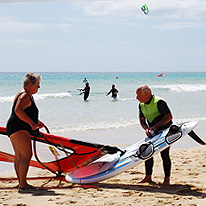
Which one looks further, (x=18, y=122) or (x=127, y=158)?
(x=127, y=158)

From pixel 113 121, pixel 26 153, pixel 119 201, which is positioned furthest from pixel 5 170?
pixel 113 121

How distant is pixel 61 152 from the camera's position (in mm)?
4309

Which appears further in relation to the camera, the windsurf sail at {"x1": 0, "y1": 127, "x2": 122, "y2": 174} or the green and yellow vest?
the windsurf sail at {"x1": 0, "y1": 127, "x2": 122, "y2": 174}

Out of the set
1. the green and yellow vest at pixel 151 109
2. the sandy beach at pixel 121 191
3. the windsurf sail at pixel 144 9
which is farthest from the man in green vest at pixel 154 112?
the windsurf sail at pixel 144 9

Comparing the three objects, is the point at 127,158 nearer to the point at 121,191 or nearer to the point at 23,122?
the point at 121,191

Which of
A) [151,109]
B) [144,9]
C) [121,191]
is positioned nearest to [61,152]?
[121,191]

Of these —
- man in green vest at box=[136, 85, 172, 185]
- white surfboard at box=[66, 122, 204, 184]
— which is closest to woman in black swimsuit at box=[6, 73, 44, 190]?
white surfboard at box=[66, 122, 204, 184]

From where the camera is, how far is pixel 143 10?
35.0 feet

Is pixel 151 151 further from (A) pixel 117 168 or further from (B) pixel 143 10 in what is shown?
(B) pixel 143 10

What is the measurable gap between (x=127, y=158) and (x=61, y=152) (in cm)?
80

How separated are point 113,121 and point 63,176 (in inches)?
223

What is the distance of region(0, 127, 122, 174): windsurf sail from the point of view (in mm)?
4098

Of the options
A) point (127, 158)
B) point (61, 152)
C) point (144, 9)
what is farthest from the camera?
point (144, 9)

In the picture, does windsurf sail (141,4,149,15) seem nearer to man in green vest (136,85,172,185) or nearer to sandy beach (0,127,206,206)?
sandy beach (0,127,206,206)
